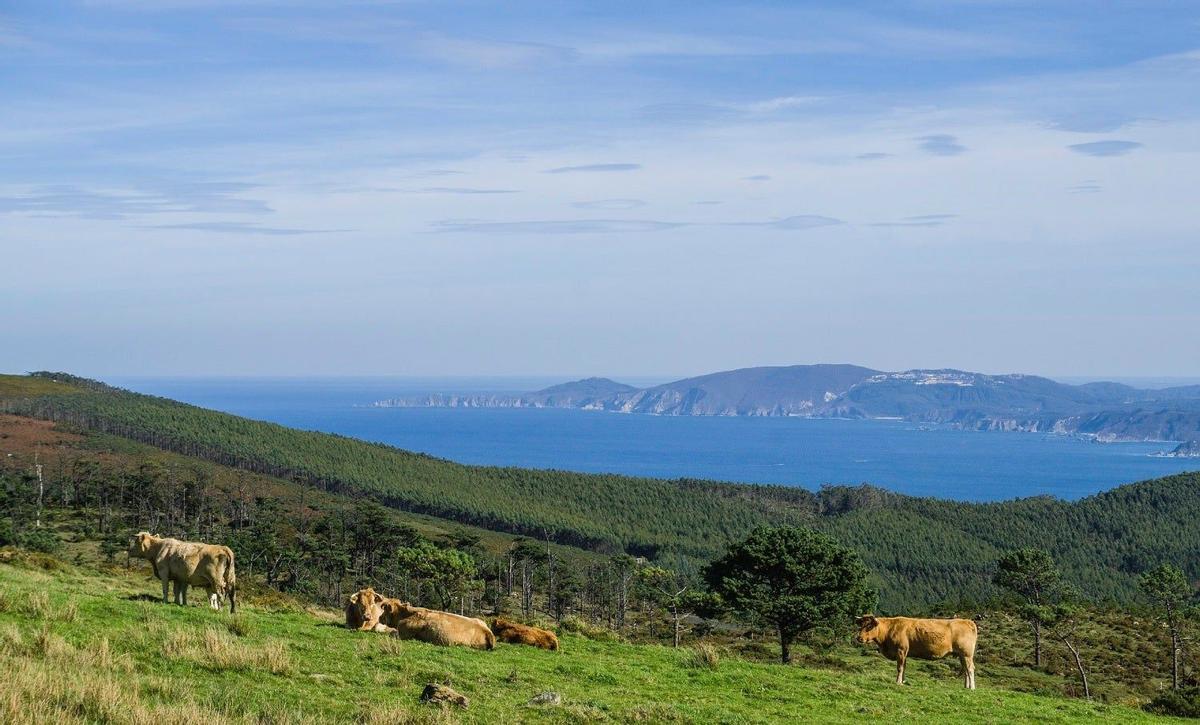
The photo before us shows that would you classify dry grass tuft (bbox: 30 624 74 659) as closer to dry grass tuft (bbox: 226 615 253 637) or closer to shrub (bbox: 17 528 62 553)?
dry grass tuft (bbox: 226 615 253 637)

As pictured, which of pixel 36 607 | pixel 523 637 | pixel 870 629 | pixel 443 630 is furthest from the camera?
pixel 870 629

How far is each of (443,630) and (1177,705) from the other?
1291cm

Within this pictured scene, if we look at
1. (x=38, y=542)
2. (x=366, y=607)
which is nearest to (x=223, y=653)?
(x=366, y=607)

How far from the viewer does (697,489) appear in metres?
150

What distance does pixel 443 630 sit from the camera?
15.7 m

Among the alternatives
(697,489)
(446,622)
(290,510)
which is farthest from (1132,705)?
(697,489)

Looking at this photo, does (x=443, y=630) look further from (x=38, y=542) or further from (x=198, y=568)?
(x=38, y=542)

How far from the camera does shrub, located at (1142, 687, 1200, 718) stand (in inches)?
676

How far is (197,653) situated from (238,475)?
103466 millimetres

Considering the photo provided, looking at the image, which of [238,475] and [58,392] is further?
[58,392]

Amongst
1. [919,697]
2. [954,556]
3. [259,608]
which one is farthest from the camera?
[954,556]

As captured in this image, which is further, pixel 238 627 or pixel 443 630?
pixel 443 630

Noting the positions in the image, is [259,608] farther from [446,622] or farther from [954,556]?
[954,556]

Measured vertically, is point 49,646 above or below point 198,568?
above
